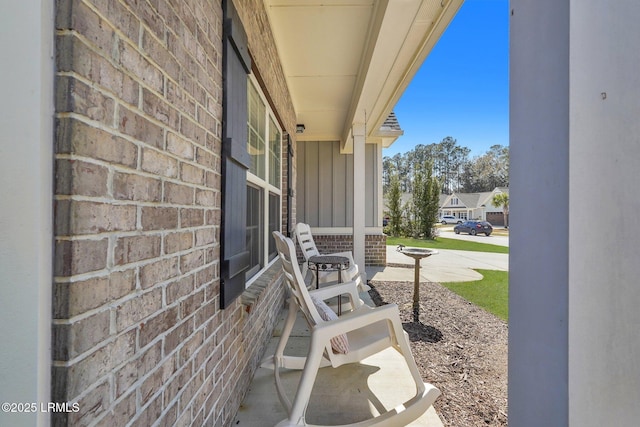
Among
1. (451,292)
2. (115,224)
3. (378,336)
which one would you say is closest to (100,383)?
(115,224)

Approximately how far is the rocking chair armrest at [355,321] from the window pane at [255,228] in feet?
3.87

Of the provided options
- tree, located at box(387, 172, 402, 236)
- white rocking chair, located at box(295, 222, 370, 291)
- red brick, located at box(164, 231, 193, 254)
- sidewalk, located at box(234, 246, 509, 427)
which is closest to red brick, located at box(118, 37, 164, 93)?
red brick, located at box(164, 231, 193, 254)

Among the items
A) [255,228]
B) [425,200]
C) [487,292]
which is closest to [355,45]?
[255,228]

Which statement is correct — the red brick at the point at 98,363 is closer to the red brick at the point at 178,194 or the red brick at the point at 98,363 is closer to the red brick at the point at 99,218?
the red brick at the point at 99,218

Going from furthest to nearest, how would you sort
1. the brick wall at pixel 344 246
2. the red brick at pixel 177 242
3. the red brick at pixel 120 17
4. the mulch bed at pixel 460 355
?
1. the brick wall at pixel 344 246
2. the mulch bed at pixel 460 355
3. the red brick at pixel 177 242
4. the red brick at pixel 120 17

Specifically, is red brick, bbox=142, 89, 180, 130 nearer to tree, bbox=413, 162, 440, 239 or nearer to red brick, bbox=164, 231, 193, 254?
red brick, bbox=164, 231, 193, 254

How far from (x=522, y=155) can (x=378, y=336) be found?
1.59 meters

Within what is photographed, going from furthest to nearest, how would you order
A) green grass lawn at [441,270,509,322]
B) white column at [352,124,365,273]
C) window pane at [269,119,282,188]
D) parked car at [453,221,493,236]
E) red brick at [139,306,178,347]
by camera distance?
parked car at [453,221,493,236] → white column at [352,124,365,273] → green grass lawn at [441,270,509,322] → window pane at [269,119,282,188] → red brick at [139,306,178,347]

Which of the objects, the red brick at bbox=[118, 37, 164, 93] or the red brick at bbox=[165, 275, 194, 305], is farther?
the red brick at bbox=[165, 275, 194, 305]

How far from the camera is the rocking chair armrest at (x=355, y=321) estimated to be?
5.08 ft

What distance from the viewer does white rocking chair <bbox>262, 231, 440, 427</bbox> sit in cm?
147

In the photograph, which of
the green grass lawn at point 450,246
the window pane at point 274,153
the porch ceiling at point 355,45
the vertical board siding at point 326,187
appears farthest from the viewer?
the green grass lawn at point 450,246

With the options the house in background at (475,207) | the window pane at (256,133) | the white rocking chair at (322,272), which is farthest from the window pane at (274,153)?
the house in background at (475,207)

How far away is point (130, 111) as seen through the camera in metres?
0.81
